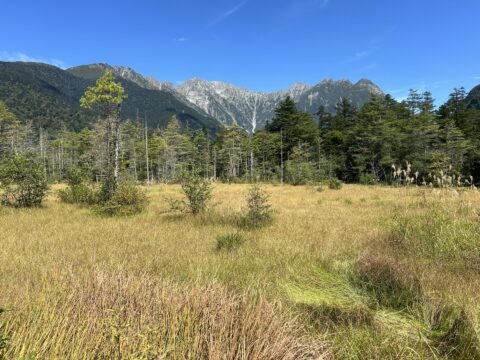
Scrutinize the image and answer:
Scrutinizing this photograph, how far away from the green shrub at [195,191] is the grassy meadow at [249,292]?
2.52m

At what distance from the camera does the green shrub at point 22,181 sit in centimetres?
1155

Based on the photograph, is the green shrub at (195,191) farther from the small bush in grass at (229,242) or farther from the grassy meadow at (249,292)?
the small bush in grass at (229,242)

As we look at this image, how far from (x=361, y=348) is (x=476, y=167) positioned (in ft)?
149

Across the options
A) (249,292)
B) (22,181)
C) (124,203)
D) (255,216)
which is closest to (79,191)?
(22,181)

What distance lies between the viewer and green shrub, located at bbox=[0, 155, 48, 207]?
37.9ft

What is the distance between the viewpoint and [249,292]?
3275 mm

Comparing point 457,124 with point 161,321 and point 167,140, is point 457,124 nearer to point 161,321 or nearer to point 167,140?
point 167,140

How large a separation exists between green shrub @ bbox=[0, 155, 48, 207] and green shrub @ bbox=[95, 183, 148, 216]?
286 centimetres

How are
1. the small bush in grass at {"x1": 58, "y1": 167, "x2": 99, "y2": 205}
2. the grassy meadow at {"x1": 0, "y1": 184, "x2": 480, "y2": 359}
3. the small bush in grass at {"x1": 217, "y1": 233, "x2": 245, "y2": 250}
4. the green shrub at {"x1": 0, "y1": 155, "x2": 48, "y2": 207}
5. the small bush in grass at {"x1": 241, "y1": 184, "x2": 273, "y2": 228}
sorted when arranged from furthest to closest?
the small bush in grass at {"x1": 58, "y1": 167, "x2": 99, "y2": 205} < the green shrub at {"x1": 0, "y1": 155, "x2": 48, "y2": 207} < the small bush in grass at {"x1": 241, "y1": 184, "x2": 273, "y2": 228} < the small bush in grass at {"x1": 217, "y1": 233, "x2": 245, "y2": 250} < the grassy meadow at {"x1": 0, "y1": 184, "x2": 480, "y2": 359}

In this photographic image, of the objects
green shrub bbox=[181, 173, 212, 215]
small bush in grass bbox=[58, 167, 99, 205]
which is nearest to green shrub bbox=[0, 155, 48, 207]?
small bush in grass bbox=[58, 167, 99, 205]

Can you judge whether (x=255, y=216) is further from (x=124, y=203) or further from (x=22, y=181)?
(x=22, y=181)

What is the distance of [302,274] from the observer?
173 inches

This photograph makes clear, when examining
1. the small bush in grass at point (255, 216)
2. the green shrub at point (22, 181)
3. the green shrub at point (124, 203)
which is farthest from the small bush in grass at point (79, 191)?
the small bush in grass at point (255, 216)

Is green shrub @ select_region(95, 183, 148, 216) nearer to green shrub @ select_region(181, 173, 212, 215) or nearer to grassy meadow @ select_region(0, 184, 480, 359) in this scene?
green shrub @ select_region(181, 173, 212, 215)
